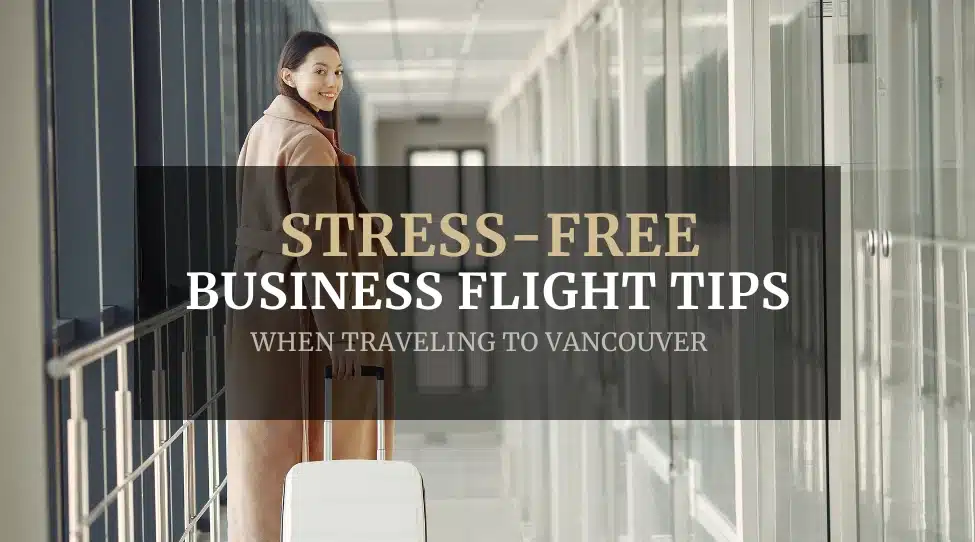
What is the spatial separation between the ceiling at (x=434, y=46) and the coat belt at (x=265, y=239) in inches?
21.0

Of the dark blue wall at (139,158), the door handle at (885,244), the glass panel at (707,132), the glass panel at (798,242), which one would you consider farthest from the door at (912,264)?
the dark blue wall at (139,158)

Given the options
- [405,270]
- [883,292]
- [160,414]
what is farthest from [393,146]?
[883,292]

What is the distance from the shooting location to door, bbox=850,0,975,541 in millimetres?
1437

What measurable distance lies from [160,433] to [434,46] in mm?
2270

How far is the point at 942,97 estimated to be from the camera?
147 cm

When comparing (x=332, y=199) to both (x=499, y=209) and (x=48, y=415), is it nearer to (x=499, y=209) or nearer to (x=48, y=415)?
(x=499, y=209)

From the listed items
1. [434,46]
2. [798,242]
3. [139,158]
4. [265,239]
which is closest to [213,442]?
[265,239]

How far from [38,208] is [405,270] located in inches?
35.1

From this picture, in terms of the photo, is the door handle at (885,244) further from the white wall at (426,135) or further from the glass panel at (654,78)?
the white wall at (426,135)

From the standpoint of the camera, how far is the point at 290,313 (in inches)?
105

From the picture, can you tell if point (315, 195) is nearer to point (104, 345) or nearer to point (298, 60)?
point (298, 60)

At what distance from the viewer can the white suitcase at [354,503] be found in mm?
2146

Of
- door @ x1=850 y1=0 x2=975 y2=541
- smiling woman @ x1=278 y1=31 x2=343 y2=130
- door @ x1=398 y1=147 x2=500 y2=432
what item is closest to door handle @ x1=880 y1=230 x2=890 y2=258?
door @ x1=850 y1=0 x2=975 y2=541

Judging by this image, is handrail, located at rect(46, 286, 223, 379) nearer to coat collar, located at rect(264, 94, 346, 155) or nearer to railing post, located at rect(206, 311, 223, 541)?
railing post, located at rect(206, 311, 223, 541)
